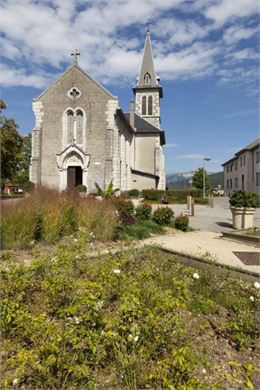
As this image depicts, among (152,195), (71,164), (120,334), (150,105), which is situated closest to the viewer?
(120,334)

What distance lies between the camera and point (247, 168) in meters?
38.4

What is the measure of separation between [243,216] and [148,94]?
32.6 m

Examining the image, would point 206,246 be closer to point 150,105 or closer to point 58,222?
point 58,222

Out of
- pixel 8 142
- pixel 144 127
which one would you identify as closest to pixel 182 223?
pixel 8 142

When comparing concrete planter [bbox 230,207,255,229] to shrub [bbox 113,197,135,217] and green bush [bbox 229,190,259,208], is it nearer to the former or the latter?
green bush [bbox 229,190,259,208]

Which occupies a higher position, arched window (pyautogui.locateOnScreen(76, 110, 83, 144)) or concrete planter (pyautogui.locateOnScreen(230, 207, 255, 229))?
arched window (pyautogui.locateOnScreen(76, 110, 83, 144))

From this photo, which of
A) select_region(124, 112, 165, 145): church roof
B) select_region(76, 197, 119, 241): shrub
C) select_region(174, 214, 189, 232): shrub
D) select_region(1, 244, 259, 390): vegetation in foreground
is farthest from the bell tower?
select_region(1, 244, 259, 390): vegetation in foreground

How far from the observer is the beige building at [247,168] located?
35991 mm

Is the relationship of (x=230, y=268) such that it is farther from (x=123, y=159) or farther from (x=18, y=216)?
(x=123, y=159)

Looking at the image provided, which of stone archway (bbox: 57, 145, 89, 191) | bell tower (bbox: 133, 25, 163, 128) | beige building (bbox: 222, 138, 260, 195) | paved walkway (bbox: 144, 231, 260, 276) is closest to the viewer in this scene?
paved walkway (bbox: 144, 231, 260, 276)

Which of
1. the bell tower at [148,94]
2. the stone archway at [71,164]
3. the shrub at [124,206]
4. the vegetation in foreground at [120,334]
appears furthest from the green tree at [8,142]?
the vegetation in foreground at [120,334]

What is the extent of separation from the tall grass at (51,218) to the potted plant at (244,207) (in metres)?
4.62

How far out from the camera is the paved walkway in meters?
5.23

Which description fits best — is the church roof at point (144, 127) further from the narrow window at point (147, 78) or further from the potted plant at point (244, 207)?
the potted plant at point (244, 207)
